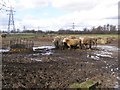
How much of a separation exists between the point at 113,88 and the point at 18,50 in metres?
19.9

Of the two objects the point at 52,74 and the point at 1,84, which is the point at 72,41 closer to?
the point at 52,74

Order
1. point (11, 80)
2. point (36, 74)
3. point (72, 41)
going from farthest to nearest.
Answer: point (72, 41) → point (36, 74) → point (11, 80)

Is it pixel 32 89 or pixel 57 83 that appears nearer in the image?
pixel 32 89

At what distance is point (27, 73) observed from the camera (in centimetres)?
1419

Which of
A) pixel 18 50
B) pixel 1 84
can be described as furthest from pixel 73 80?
pixel 18 50

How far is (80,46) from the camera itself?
38156 mm

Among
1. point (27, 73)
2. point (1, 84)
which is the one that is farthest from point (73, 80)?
point (1, 84)

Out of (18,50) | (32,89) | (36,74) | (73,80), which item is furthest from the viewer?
(18,50)

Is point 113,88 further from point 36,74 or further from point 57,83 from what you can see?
point 36,74

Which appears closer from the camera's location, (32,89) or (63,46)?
(32,89)

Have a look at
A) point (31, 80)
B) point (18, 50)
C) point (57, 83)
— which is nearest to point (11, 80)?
point (31, 80)

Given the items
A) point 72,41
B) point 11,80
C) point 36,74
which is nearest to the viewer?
point 11,80

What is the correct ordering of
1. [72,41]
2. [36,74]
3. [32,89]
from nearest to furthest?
1. [32,89]
2. [36,74]
3. [72,41]

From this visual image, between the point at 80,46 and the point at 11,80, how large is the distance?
87.7ft
